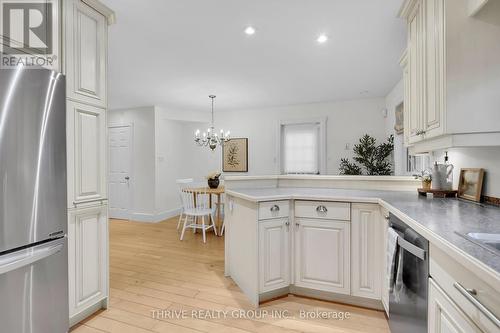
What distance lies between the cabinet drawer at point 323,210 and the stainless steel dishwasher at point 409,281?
0.44 meters

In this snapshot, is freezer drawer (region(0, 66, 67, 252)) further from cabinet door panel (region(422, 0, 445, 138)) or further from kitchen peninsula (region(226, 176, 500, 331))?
cabinet door panel (region(422, 0, 445, 138))

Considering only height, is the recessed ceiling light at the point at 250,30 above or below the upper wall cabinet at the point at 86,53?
above

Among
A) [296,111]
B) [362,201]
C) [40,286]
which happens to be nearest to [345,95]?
[296,111]

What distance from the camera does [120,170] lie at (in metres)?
5.35

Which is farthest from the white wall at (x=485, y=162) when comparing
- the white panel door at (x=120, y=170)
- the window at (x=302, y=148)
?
the white panel door at (x=120, y=170)

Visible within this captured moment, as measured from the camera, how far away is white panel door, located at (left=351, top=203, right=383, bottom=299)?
1.92 m

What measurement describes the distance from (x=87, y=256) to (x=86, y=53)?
58.8 inches

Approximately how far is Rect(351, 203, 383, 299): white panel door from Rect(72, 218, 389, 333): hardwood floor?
198mm

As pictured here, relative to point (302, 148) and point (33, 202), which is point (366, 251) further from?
point (302, 148)

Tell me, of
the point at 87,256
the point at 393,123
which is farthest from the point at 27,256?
the point at 393,123

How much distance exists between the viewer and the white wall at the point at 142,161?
199 inches

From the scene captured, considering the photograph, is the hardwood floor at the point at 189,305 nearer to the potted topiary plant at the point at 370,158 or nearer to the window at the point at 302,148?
the window at the point at 302,148

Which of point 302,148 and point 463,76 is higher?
point 463,76

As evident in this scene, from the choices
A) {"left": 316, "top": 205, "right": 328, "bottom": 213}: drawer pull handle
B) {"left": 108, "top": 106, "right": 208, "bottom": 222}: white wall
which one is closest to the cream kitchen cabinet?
{"left": 316, "top": 205, "right": 328, "bottom": 213}: drawer pull handle
